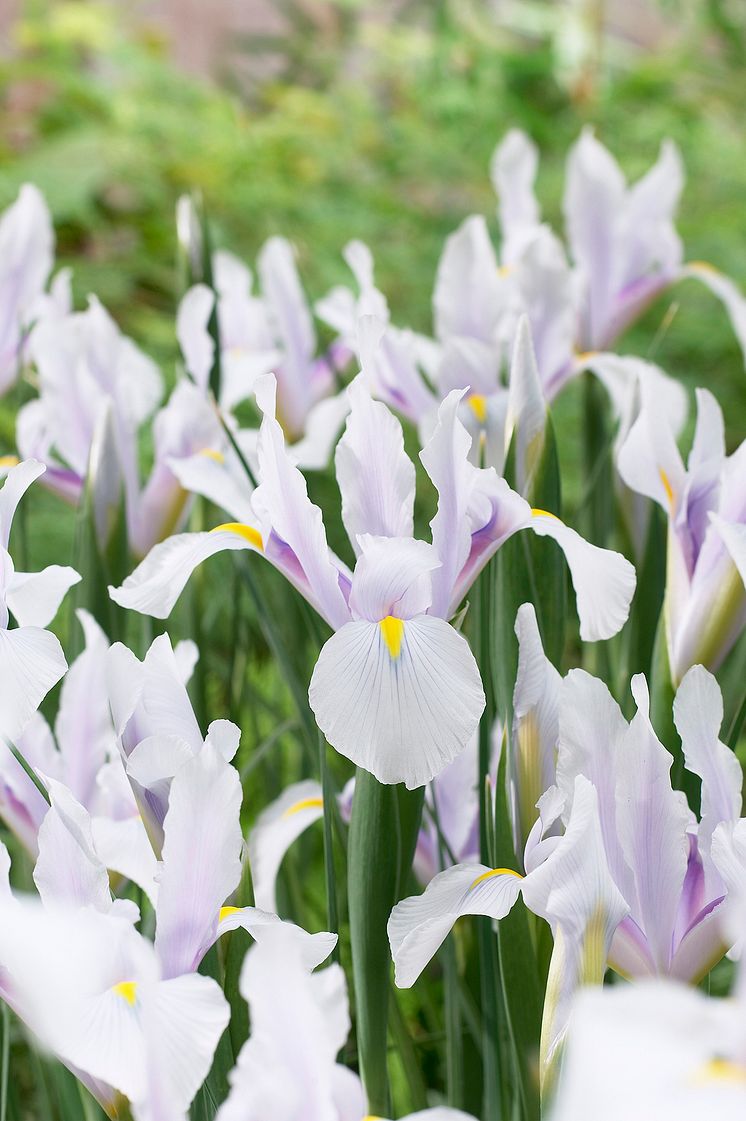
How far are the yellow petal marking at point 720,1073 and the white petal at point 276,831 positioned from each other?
0.27 metres

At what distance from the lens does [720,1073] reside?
22cm

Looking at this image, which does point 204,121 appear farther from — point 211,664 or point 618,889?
point 618,889

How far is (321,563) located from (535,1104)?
180 millimetres

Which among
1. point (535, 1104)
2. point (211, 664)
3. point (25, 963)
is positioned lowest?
point (211, 664)

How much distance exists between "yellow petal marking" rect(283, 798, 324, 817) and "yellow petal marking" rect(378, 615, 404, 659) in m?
0.18

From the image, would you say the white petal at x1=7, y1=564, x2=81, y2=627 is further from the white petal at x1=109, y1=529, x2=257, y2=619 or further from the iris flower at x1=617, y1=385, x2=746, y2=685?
the iris flower at x1=617, y1=385, x2=746, y2=685

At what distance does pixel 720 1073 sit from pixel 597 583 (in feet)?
0.67

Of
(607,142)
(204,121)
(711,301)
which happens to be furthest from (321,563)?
(204,121)

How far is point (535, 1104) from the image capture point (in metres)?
0.38

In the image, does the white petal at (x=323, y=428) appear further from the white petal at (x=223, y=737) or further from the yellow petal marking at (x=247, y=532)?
the white petal at (x=223, y=737)

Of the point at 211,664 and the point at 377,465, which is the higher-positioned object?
the point at 377,465

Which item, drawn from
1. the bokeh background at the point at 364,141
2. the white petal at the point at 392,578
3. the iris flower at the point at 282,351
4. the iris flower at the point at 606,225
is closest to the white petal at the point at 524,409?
the white petal at the point at 392,578

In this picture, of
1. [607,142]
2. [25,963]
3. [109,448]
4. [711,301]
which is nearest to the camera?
[25,963]

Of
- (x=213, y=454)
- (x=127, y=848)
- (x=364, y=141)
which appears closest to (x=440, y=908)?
(x=127, y=848)
